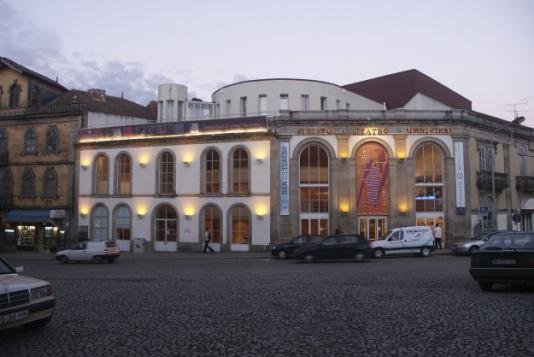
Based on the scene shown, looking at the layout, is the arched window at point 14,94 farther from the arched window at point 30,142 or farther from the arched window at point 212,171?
the arched window at point 212,171

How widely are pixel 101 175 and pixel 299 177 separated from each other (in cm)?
1583

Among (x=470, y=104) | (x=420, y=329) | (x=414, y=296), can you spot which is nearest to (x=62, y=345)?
(x=420, y=329)

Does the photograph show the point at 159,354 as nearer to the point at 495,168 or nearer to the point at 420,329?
the point at 420,329

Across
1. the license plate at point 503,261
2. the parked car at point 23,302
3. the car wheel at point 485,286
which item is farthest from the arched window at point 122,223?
the license plate at point 503,261

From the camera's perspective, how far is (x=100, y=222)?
39.5 meters

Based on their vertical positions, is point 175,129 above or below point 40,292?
above

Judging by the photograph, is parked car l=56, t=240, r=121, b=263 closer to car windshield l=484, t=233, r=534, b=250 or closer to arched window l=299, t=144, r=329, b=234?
arched window l=299, t=144, r=329, b=234

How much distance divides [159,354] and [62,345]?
1788 millimetres

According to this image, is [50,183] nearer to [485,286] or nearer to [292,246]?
[292,246]

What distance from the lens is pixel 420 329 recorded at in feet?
28.8

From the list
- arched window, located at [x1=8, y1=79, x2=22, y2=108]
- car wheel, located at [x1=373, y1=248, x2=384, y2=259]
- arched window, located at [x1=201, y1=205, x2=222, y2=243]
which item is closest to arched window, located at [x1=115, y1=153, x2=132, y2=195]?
arched window, located at [x1=201, y1=205, x2=222, y2=243]

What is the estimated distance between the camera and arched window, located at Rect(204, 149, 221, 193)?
119 feet

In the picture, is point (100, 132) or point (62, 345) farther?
point (100, 132)

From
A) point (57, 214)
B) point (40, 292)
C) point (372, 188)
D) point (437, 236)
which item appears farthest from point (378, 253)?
point (57, 214)
